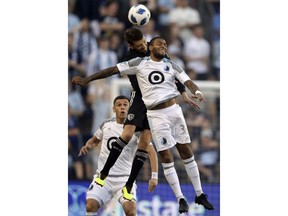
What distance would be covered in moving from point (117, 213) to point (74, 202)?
2.52 metres

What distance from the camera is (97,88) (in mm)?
15039

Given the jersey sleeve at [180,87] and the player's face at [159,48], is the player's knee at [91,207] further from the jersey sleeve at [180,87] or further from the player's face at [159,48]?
the player's face at [159,48]

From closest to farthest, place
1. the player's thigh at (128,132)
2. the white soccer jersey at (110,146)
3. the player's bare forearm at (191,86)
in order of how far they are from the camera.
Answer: the player's bare forearm at (191,86) → the player's thigh at (128,132) → the white soccer jersey at (110,146)

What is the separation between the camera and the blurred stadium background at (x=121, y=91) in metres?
14.2

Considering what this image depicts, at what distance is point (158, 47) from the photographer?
9.84 metres

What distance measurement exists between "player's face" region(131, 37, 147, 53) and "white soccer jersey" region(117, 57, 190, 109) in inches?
6.3

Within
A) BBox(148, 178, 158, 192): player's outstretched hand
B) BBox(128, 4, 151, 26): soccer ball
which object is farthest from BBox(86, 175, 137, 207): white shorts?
BBox(128, 4, 151, 26): soccer ball

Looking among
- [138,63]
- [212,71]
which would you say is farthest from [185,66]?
[138,63]

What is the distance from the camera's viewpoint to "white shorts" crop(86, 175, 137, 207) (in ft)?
36.6

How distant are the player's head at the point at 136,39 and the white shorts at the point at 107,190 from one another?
7.40 ft

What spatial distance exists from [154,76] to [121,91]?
3.70 meters

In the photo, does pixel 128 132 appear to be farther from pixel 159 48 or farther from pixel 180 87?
pixel 159 48

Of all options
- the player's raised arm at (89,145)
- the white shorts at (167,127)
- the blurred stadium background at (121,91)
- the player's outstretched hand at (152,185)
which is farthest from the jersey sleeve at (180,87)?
the blurred stadium background at (121,91)

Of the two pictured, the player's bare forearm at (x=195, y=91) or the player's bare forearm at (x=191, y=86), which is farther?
the player's bare forearm at (x=191, y=86)
